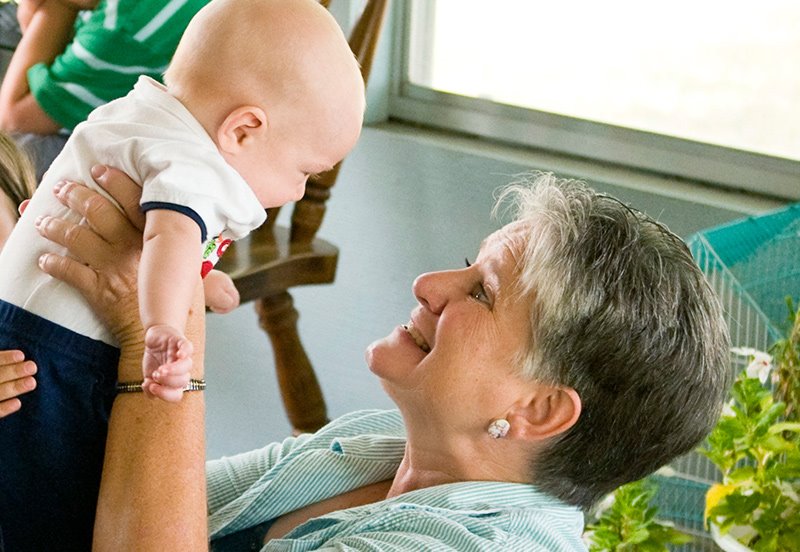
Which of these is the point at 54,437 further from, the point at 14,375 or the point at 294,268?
the point at 294,268

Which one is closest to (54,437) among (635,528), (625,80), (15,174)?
(15,174)

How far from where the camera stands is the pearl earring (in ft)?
4.78

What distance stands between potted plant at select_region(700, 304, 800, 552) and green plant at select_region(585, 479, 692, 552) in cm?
8

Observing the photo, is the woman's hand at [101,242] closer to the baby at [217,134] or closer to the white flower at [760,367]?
the baby at [217,134]

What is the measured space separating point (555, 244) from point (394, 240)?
140 cm

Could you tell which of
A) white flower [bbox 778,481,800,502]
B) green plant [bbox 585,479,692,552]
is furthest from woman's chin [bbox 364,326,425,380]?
white flower [bbox 778,481,800,502]

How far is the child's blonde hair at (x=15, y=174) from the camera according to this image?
1.88m

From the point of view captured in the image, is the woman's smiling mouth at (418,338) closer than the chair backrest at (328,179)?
Yes

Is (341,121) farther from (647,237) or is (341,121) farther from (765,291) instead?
(765,291)

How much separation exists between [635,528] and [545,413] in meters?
0.57

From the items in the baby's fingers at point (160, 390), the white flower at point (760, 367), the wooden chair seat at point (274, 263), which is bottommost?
the baby's fingers at point (160, 390)

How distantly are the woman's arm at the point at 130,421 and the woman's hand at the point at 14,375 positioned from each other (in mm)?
94

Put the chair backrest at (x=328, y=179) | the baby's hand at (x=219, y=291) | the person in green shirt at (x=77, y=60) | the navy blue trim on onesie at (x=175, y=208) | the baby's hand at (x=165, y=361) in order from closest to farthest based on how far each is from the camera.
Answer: the baby's hand at (x=165, y=361)
the navy blue trim on onesie at (x=175, y=208)
the baby's hand at (x=219, y=291)
the person in green shirt at (x=77, y=60)
the chair backrest at (x=328, y=179)

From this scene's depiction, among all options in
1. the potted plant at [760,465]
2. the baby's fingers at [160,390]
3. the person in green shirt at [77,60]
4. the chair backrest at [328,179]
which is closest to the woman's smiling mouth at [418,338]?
the baby's fingers at [160,390]
